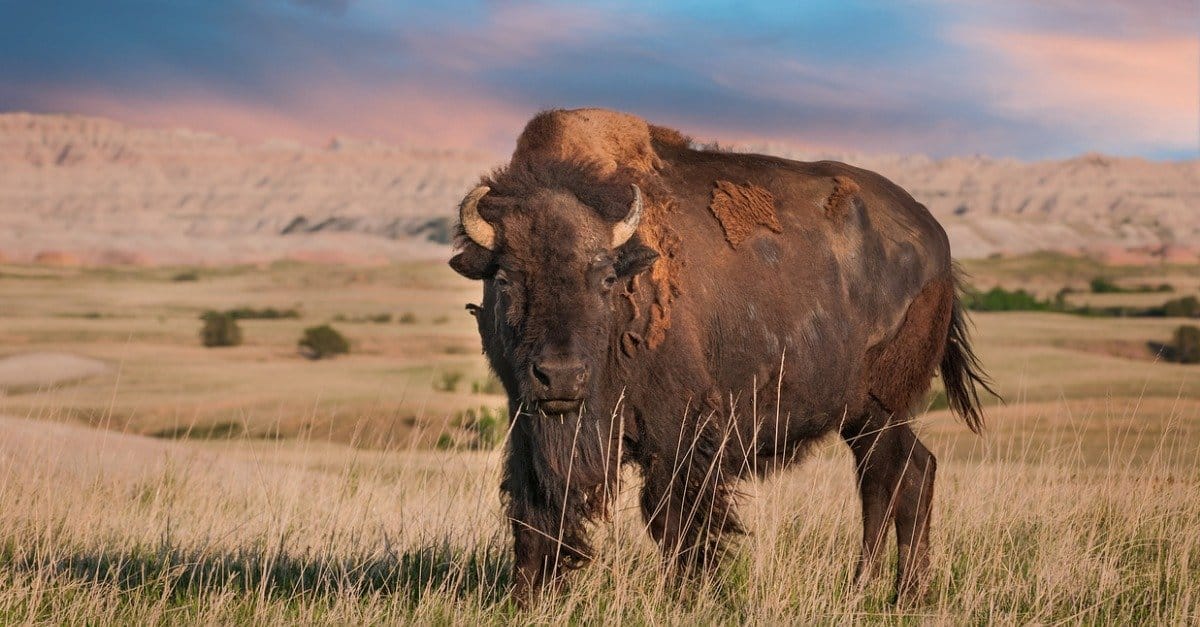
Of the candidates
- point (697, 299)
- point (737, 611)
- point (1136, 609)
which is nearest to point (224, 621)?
point (737, 611)

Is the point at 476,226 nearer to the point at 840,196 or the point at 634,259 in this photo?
the point at 634,259

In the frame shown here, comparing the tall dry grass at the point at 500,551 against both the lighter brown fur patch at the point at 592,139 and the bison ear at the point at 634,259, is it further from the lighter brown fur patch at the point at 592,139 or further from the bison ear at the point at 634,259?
the lighter brown fur patch at the point at 592,139

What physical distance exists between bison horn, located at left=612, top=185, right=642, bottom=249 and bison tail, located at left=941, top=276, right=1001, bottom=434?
386 centimetres

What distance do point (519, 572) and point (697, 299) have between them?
1927 millimetres

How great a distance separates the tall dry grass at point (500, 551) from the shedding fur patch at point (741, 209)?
5.29 feet

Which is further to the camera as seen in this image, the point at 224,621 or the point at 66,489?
the point at 66,489

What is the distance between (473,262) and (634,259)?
88cm

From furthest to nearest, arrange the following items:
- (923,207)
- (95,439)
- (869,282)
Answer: (95,439)
(923,207)
(869,282)

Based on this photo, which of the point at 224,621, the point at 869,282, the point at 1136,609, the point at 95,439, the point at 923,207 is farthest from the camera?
the point at 95,439

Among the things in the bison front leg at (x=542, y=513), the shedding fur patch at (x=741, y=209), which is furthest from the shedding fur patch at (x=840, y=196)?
the bison front leg at (x=542, y=513)

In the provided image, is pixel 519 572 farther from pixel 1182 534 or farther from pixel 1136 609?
pixel 1182 534

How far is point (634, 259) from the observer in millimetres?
6203

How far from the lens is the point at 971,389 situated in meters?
9.18

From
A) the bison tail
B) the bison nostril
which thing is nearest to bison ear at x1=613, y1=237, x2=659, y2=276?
the bison nostril
